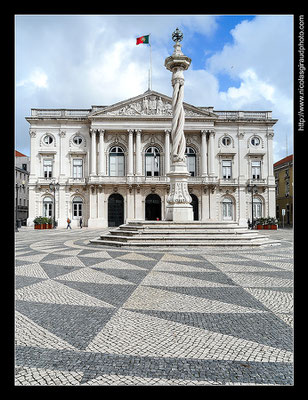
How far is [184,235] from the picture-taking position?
12.6 meters

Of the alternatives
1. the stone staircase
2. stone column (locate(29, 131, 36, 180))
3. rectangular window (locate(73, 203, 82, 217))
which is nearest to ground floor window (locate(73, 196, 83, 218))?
rectangular window (locate(73, 203, 82, 217))

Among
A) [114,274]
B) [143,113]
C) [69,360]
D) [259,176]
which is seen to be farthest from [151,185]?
[69,360]

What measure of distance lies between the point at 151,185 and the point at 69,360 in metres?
31.6

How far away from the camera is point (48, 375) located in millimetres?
2533

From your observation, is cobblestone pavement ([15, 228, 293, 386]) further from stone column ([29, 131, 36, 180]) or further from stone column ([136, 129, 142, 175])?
stone column ([29, 131, 36, 180])

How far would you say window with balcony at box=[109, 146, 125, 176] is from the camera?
1387 inches

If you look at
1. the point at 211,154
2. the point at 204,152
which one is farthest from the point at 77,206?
the point at 211,154

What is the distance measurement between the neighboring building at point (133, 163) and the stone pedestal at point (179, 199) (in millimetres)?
18707

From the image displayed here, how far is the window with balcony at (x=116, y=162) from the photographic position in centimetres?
3522

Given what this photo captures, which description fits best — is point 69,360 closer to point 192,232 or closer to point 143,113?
point 192,232

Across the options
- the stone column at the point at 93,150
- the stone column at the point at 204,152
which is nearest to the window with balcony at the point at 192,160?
the stone column at the point at 204,152

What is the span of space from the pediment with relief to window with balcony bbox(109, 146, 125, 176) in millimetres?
4342

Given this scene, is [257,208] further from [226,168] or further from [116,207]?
[116,207]

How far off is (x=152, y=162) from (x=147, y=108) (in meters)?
6.64
